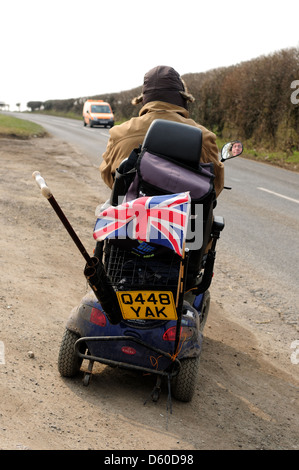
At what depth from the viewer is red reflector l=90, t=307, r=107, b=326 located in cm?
401

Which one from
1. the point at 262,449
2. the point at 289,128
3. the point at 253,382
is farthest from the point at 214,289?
the point at 289,128

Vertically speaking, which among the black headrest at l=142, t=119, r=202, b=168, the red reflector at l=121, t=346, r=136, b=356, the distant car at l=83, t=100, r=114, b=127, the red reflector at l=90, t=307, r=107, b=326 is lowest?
the red reflector at l=121, t=346, r=136, b=356

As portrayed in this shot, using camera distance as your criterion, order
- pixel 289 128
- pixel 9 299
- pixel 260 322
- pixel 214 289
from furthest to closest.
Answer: pixel 289 128, pixel 214 289, pixel 260 322, pixel 9 299

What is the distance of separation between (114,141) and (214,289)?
313 centimetres

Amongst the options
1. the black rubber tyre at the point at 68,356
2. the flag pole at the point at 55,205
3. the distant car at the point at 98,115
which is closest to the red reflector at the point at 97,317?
the black rubber tyre at the point at 68,356

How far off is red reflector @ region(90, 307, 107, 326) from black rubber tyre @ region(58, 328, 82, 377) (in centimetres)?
17

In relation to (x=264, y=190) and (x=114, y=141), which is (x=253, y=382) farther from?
(x=264, y=190)

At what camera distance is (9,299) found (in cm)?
518

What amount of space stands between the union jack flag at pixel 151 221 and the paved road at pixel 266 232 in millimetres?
3168

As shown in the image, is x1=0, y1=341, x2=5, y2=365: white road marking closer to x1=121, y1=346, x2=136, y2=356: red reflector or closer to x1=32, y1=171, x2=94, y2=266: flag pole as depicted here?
x1=121, y1=346, x2=136, y2=356: red reflector

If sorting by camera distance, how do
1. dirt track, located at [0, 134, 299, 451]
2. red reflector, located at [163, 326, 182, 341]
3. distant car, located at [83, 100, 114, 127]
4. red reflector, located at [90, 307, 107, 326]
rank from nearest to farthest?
1. dirt track, located at [0, 134, 299, 451]
2. red reflector, located at [163, 326, 182, 341]
3. red reflector, located at [90, 307, 107, 326]
4. distant car, located at [83, 100, 114, 127]

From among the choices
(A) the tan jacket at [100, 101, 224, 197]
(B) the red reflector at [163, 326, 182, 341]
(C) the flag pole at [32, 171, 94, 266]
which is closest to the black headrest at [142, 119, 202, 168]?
(A) the tan jacket at [100, 101, 224, 197]

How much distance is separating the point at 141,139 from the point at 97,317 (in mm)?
1228

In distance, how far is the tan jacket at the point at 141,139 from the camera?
14.0ft
